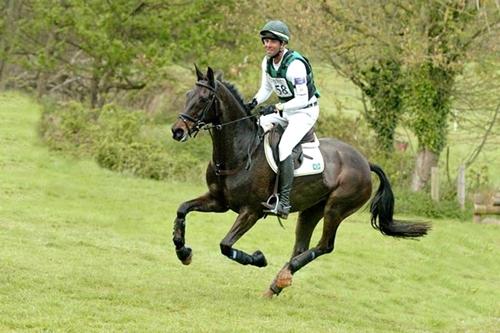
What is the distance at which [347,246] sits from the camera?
1923 centimetres

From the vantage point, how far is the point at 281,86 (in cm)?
1072

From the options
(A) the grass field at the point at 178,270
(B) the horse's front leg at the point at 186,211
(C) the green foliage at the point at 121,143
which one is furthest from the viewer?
(C) the green foliage at the point at 121,143

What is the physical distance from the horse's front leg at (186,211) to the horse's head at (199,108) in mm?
863

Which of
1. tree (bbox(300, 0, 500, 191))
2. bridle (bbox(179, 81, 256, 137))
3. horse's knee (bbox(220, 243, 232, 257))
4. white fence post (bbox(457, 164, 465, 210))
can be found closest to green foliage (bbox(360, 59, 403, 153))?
tree (bbox(300, 0, 500, 191))

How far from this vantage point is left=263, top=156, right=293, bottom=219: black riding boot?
1070 cm

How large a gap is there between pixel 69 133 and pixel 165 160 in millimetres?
3338

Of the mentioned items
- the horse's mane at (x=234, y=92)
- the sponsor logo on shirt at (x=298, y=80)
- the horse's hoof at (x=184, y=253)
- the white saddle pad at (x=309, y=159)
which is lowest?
the horse's hoof at (x=184, y=253)

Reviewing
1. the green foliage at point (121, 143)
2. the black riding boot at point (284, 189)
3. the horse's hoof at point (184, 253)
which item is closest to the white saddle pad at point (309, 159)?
the black riding boot at point (284, 189)

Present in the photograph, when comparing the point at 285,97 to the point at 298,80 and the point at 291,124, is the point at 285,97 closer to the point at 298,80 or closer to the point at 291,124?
the point at 291,124

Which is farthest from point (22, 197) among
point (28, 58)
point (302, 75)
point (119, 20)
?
point (28, 58)

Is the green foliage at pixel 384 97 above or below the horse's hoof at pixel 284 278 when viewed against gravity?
above

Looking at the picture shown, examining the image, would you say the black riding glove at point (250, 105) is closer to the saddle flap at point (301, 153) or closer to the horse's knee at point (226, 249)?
the saddle flap at point (301, 153)

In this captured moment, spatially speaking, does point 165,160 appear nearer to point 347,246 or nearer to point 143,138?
point 143,138

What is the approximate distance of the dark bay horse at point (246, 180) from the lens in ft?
33.7
